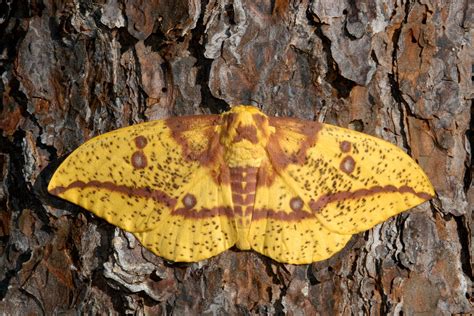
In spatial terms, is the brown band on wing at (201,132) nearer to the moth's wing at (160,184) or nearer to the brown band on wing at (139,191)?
the moth's wing at (160,184)

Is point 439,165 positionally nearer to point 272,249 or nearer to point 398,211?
point 398,211

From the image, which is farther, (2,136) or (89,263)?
(2,136)

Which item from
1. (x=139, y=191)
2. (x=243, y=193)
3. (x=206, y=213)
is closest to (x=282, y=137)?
(x=243, y=193)

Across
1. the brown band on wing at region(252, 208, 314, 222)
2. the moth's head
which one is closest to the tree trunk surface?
the moth's head

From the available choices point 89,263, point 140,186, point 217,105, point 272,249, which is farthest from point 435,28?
point 89,263

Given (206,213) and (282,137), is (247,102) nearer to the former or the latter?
(282,137)

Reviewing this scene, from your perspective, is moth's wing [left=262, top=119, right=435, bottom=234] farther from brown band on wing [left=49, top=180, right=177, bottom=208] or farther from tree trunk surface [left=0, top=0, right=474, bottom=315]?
brown band on wing [left=49, top=180, right=177, bottom=208]
